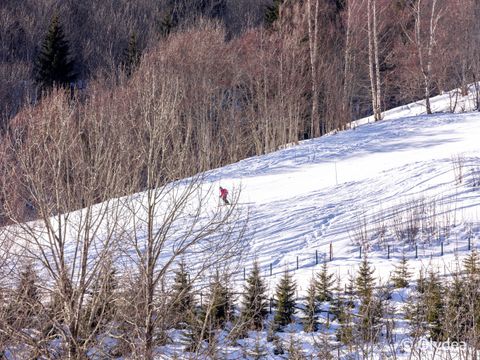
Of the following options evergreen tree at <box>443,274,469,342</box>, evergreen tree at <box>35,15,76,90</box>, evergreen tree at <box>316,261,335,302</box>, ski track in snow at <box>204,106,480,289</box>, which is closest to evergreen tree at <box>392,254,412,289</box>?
ski track in snow at <box>204,106,480,289</box>

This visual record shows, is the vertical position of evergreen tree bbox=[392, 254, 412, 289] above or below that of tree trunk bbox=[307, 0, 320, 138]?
below

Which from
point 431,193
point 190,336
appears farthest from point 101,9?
point 190,336

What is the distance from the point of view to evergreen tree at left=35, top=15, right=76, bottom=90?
133 feet

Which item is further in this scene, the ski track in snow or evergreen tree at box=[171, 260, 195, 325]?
the ski track in snow

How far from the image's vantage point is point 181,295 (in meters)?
9.95

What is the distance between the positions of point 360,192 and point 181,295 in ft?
41.1

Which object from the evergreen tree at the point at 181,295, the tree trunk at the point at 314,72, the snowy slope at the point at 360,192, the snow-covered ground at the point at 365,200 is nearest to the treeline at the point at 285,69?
the tree trunk at the point at 314,72

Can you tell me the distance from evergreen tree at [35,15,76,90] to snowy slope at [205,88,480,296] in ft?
64.9

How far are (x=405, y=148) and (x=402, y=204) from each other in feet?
26.1

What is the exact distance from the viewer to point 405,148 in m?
26.3

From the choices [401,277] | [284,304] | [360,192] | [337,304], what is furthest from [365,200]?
[284,304]

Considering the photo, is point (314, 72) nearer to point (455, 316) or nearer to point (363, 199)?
point (363, 199)

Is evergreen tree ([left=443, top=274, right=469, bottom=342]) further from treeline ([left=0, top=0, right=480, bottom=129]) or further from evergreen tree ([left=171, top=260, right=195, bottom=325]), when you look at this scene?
treeline ([left=0, top=0, right=480, bottom=129])

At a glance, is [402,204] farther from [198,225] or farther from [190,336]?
[190,336]
